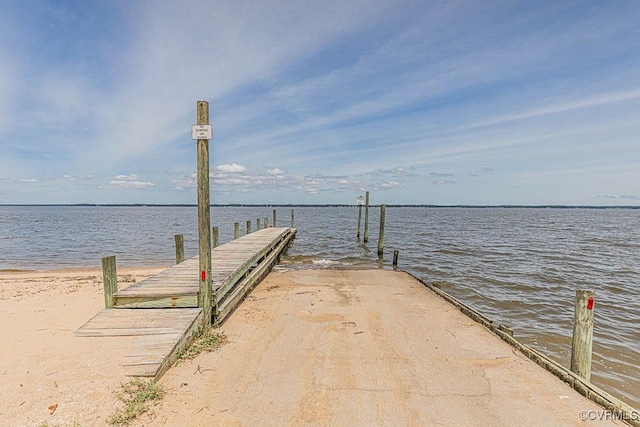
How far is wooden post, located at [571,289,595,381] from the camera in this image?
517 centimetres

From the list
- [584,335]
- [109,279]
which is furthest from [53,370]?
[584,335]

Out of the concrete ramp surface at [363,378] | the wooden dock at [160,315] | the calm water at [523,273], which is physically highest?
the wooden dock at [160,315]

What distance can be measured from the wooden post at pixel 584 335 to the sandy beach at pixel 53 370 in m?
6.64

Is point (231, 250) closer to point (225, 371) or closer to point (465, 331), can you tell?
point (225, 371)

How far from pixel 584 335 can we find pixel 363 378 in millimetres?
3573

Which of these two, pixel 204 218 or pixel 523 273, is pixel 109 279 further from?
pixel 523 273

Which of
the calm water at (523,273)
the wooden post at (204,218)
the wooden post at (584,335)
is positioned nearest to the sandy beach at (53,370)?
the wooden post at (204,218)

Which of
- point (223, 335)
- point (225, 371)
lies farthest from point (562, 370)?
point (223, 335)

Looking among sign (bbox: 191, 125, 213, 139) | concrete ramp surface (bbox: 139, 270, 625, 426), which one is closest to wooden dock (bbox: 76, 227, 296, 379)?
concrete ramp surface (bbox: 139, 270, 625, 426)

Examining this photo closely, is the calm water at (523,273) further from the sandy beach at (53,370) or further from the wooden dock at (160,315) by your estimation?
the sandy beach at (53,370)

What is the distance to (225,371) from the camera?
5066mm

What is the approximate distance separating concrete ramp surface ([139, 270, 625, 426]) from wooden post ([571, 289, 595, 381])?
58 centimetres

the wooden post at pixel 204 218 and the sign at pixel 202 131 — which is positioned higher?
the sign at pixel 202 131

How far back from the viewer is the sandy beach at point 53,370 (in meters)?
3.65
